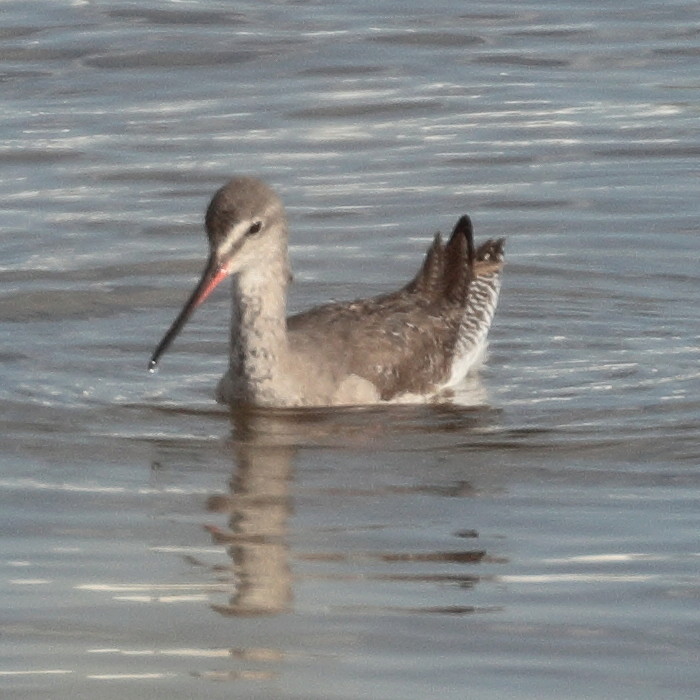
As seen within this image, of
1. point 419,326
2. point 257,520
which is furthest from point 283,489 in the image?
point 419,326

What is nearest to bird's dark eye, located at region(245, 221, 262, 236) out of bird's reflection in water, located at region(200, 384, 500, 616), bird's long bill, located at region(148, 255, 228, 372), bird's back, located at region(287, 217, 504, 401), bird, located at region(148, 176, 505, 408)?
bird, located at region(148, 176, 505, 408)

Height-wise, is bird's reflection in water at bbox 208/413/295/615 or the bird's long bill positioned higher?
the bird's long bill

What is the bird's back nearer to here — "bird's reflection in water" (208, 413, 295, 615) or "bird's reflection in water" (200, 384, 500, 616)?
"bird's reflection in water" (200, 384, 500, 616)

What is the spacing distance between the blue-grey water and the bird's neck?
223mm

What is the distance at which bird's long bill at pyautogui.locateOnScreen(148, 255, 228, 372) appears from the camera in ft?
34.2

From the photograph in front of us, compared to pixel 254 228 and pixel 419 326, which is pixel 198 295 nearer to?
pixel 254 228

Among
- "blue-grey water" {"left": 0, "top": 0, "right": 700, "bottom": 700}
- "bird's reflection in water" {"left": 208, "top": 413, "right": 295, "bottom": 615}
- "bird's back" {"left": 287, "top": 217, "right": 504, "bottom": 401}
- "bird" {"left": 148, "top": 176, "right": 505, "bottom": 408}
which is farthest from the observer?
"bird's back" {"left": 287, "top": 217, "right": 504, "bottom": 401}

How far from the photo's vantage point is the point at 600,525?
8602 mm

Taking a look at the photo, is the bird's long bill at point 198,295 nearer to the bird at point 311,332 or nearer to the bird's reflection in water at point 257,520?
the bird at point 311,332

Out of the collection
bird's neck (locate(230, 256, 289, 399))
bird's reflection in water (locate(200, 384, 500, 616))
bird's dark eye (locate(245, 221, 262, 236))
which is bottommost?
bird's reflection in water (locate(200, 384, 500, 616))

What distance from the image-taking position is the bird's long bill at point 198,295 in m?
10.4

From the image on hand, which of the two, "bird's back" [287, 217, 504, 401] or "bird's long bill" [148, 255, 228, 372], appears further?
"bird's back" [287, 217, 504, 401]

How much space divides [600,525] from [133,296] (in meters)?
5.11

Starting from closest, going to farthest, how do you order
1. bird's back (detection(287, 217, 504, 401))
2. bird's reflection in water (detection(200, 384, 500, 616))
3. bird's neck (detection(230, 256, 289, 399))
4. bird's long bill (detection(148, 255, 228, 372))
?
bird's reflection in water (detection(200, 384, 500, 616))
bird's long bill (detection(148, 255, 228, 372))
bird's neck (detection(230, 256, 289, 399))
bird's back (detection(287, 217, 504, 401))
